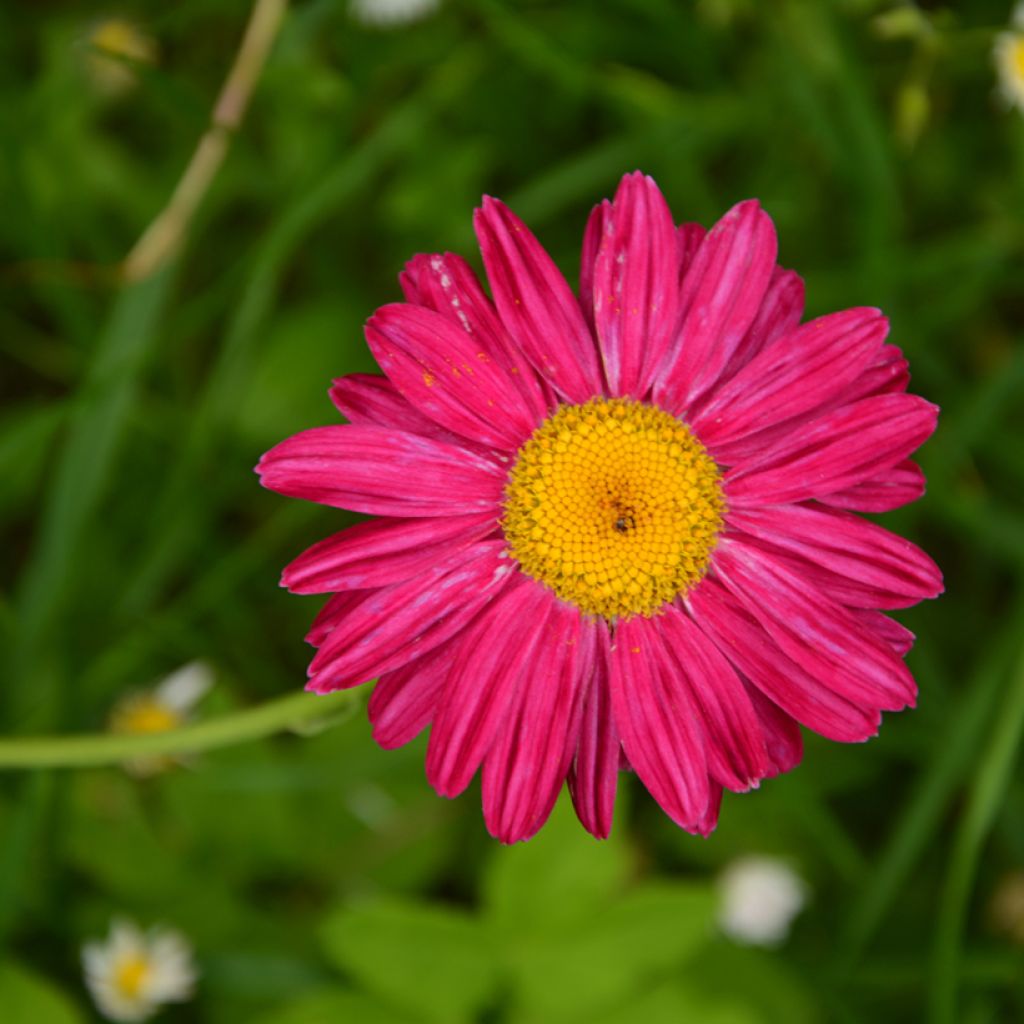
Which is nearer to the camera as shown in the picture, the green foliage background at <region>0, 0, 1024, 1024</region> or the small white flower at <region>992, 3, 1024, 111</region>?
the green foliage background at <region>0, 0, 1024, 1024</region>

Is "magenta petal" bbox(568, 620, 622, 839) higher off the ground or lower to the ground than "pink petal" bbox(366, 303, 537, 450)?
lower

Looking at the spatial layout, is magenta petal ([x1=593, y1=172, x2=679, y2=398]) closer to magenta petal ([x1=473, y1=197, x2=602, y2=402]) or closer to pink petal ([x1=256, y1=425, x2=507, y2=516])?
magenta petal ([x1=473, y1=197, x2=602, y2=402])

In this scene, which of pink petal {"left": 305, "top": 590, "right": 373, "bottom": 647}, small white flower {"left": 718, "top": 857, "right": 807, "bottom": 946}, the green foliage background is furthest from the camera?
small white flower {"left": 718, "top": 857, "right": 807, "bottom": 946}

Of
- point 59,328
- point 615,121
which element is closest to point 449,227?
point 615,121

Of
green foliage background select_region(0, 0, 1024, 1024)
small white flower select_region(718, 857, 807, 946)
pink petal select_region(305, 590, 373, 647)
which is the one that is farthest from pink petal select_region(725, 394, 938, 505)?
small white flower select_region(718, 857, 807, 946)

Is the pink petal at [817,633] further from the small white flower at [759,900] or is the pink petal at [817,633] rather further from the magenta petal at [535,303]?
the small white flower at [759,900]

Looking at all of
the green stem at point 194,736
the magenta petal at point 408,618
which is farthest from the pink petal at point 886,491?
the green stem at point 194,736

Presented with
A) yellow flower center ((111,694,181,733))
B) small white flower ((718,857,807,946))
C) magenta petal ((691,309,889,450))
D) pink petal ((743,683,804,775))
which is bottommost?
small white flower ((718,857,807,946))
